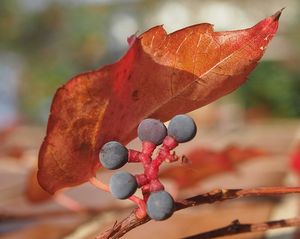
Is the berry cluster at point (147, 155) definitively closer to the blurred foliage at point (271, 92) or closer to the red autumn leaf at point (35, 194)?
the red autumn leaf at point (35, 194)

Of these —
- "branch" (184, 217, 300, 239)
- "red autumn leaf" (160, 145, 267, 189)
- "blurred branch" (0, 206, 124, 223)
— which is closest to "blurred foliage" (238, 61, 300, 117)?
"red autumn leaf" (160, 145, 267, 189)

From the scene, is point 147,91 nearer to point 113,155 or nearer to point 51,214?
point 113,155

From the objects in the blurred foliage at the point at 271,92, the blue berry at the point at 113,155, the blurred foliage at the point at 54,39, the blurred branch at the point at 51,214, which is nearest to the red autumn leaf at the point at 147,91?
the blue berry at the point at 113,155

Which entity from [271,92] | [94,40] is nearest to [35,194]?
[271,92]

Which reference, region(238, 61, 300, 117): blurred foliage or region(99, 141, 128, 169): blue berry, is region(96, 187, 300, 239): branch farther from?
region(238, 61, 300, 117): blurred foliage

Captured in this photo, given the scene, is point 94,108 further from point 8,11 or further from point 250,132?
point 8,11

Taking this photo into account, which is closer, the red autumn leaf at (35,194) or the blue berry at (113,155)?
the blue berry at (113,155)
